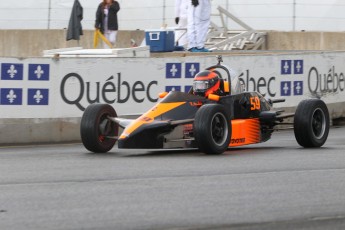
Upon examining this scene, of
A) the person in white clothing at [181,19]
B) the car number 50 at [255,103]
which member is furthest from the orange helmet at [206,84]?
the person in white clothing at [181,19]

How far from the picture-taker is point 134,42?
2841 centimetres

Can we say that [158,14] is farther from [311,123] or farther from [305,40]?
[311,123]

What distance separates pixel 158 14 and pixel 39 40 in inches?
124

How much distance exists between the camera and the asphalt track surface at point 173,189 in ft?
32.2

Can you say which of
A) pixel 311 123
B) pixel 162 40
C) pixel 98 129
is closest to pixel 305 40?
pixel 162 40

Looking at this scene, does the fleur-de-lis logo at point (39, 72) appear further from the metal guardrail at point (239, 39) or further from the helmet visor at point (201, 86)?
the metal guardrail at point (239, 39)

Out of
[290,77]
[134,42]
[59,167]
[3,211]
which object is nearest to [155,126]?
[59,167]

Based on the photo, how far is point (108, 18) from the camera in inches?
1123

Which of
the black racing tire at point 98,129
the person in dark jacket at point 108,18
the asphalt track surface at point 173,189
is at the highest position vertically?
the person in dark jacket at point 108,18

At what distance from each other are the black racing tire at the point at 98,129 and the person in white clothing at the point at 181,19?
11.8 m

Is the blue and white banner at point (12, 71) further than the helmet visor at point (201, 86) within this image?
Yes

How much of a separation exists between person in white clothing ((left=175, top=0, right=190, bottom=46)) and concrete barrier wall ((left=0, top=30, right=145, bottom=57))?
1.24m

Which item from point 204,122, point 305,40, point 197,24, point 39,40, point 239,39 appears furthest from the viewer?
point 239,39

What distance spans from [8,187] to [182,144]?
3.98m
